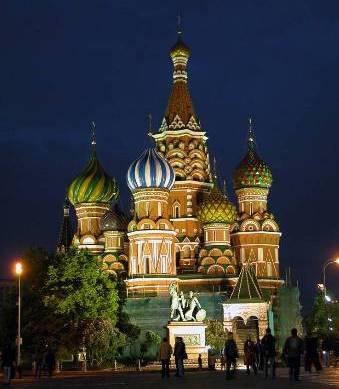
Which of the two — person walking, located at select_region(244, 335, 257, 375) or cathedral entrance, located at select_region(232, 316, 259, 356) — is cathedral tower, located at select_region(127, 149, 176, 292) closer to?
cathedral entrance, located at select_region(232, 316, 259, 356)

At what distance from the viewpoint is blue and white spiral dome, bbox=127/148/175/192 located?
7369cm

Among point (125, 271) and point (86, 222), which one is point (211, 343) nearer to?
point (125, 271)

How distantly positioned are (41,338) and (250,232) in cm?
3364

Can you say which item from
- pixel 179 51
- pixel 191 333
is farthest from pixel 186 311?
pixel 179 51

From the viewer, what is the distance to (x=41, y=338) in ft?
158

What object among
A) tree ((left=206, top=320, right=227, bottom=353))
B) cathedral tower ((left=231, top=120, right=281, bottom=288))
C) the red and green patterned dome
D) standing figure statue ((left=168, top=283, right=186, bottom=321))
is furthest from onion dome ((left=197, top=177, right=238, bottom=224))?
standing figure statue ((left=168, top=283, right=186, bottom=321))

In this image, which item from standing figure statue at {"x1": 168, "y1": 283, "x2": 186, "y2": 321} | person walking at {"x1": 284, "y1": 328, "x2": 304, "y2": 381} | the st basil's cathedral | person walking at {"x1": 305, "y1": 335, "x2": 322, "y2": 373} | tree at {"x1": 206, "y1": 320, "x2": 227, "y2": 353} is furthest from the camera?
the st basil's cathedral

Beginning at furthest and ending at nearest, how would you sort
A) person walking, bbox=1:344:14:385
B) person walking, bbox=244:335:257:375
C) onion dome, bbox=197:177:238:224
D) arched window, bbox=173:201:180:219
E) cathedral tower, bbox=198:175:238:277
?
1. arched window, bbox=173:201:180:219
2. onion dome, bbox=197:177:238:224
3. cathedral tower, bbox=198:175:238:277
4. person walking, bbox=244:335:257:375
5. person walking, bbox=1:344:14:385

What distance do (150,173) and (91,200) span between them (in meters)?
10.5

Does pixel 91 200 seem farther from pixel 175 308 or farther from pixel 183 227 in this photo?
pixel 175 308

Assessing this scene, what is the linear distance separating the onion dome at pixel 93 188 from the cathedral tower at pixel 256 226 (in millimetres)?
11500

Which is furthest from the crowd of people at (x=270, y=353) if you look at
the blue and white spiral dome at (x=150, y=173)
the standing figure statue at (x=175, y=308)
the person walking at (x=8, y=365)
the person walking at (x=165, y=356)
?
the blue and white spiral dome at (x=150, y=173)

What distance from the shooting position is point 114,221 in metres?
78.8

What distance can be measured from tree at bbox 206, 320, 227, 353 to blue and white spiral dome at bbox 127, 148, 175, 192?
44.1ft
